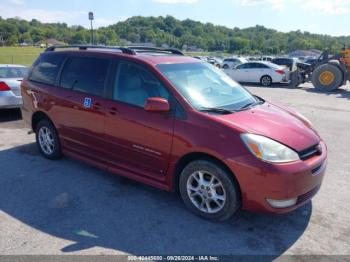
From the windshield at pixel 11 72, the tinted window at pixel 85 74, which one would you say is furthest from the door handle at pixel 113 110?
the windshield at pixel 11 72

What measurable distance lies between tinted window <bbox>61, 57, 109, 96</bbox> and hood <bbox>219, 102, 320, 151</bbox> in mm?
1818

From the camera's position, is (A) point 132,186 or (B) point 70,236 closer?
(B) point 70,236

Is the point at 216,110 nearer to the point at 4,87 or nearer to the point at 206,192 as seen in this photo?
the point at 206,192

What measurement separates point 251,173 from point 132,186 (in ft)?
6.15

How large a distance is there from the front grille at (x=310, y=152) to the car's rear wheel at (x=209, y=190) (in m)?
0.75

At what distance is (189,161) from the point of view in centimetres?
368

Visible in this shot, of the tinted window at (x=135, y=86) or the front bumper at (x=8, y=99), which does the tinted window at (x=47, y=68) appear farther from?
the front bumper at (x=8, y=99)

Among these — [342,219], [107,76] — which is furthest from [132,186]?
[342,219]

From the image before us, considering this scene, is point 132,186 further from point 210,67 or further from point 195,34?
point 195,34

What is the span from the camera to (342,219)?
12.3 ft

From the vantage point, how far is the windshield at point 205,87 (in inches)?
152

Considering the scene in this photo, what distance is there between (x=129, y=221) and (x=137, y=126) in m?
1.09

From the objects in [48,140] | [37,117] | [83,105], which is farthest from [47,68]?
[83,105]

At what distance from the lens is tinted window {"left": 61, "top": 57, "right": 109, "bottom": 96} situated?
4441mm
